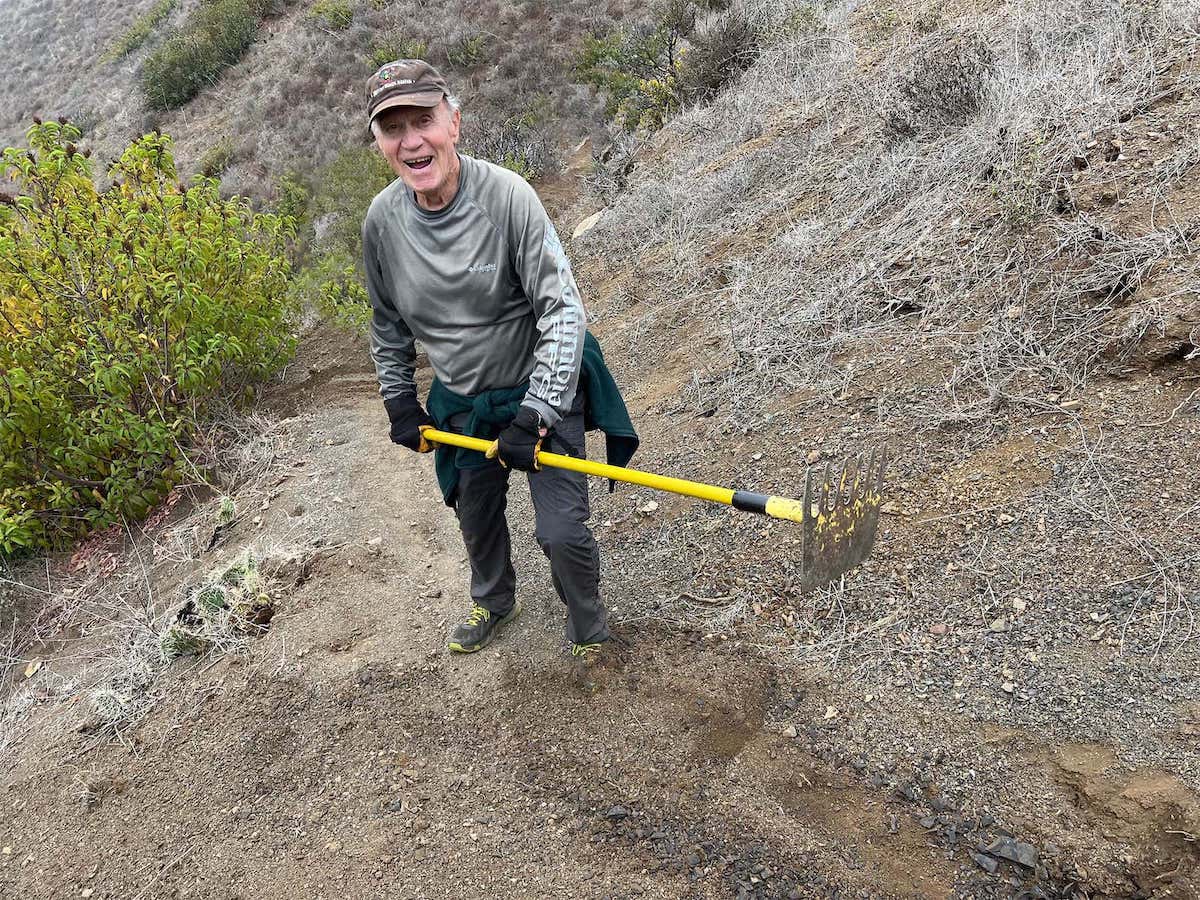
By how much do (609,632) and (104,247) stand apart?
13.4 ft

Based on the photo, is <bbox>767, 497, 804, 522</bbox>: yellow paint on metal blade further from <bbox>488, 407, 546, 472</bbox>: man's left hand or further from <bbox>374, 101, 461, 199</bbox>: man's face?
<bbox>374, 101, 461, 199</bbox>: man's face

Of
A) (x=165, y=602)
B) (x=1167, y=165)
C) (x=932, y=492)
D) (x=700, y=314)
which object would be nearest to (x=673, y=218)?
(x=700, y=314)

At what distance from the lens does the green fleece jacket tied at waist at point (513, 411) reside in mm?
2701

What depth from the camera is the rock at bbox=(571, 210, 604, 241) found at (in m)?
8.25

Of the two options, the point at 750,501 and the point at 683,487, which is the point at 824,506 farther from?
the point at 683,487

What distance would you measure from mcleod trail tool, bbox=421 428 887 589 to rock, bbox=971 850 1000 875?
0.81m

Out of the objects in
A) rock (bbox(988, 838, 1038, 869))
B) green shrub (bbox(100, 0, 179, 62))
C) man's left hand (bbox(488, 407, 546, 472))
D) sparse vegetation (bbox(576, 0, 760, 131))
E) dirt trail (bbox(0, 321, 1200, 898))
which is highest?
green shrub (bbox(100, 0, 179, 62))

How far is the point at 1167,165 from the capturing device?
352 centimetres

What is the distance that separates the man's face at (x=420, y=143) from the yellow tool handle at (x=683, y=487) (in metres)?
0.85

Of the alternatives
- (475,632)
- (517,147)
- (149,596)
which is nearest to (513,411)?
(475,632)

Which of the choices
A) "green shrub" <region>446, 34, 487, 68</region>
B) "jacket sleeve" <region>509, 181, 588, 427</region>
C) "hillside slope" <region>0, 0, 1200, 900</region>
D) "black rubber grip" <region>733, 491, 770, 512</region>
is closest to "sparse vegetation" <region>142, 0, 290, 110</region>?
"green shrub" <region>446, 34, 487, 68</region>

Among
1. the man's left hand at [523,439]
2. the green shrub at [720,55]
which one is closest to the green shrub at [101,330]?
the man's left hand at [523,439]

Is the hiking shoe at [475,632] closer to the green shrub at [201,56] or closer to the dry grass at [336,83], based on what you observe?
the dry grass at [336,83]

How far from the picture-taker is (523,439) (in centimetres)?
252
